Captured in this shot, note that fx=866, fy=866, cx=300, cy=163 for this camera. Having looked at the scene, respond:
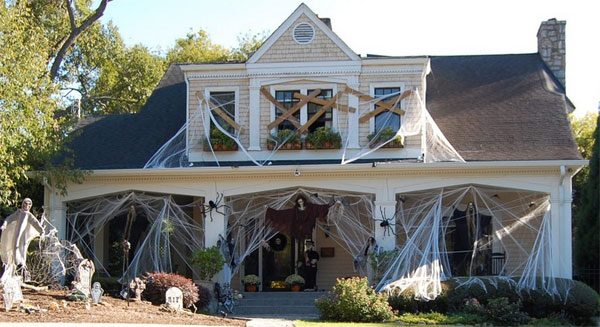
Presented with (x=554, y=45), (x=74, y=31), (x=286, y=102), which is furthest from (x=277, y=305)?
(x=74, y=31)

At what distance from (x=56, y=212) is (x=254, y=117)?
19.0ft

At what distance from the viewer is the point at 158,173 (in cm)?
2231

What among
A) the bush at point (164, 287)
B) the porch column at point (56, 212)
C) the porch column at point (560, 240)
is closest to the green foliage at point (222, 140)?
the porch column at point (56, 212)

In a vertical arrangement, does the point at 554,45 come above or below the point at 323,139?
above

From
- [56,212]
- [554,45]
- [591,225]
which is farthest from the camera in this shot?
[554,45]

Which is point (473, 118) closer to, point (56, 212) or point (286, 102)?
point (286, 102)

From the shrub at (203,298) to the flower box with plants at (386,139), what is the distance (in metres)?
5.92

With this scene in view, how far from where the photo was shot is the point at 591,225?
27.1 m

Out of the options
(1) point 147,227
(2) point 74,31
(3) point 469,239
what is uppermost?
(2) point 74,31

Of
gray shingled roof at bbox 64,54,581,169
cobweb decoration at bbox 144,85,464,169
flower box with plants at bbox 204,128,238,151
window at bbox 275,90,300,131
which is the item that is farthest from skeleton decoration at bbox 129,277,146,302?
window at bbox 275,90,300,131

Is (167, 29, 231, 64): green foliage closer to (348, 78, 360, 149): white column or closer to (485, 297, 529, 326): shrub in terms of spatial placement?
(348, 78, 360, 149): white column

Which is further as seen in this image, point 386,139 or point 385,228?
point 386,139

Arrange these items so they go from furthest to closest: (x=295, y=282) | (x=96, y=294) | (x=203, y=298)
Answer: (x=295, y=282), (x=203, y=298), (x=96, y=294)

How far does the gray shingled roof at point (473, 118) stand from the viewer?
22.7 meters
